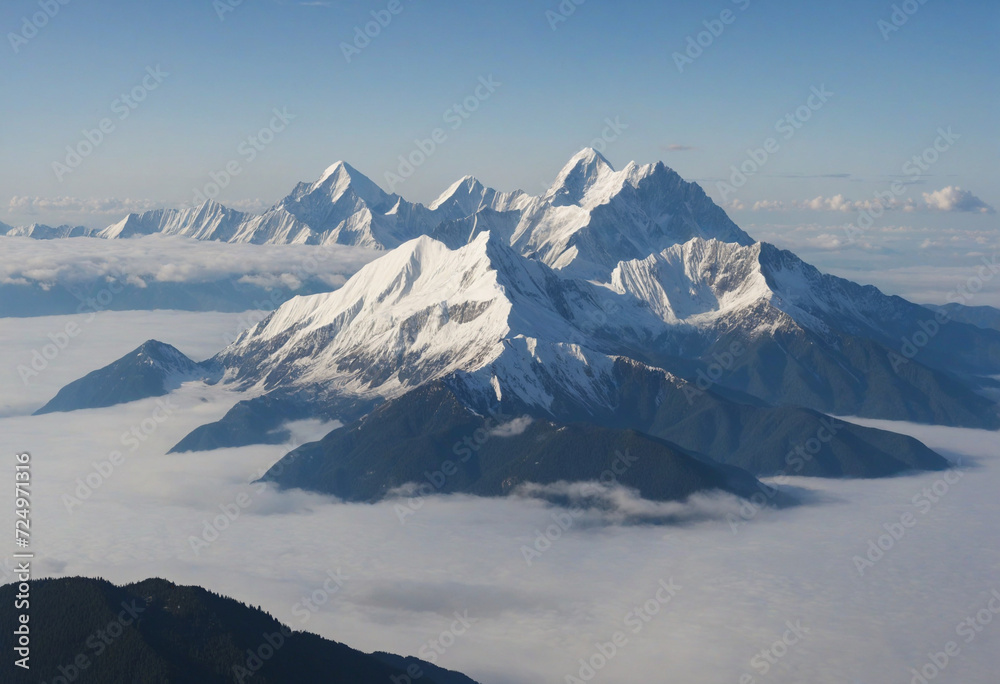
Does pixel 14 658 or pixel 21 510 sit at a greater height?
pixel 21 510

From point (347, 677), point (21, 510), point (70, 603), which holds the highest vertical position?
point (21, 510)

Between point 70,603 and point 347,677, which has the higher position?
point 70,603

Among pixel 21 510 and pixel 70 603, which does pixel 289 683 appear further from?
pixel 21 510

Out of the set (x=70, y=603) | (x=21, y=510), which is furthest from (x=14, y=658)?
(x=21, y=510)

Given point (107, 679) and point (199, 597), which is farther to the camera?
point (199, 597)

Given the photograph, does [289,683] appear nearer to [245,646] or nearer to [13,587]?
[245,646]

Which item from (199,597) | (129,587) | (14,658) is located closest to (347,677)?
(199,597)
